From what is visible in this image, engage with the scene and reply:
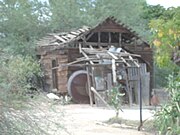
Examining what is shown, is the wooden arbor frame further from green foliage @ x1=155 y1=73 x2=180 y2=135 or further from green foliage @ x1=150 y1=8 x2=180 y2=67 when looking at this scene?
green foliage @ x1=155 y1=73 x2=180 y2=135

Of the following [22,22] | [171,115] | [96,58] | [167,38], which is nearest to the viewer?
[171,115]

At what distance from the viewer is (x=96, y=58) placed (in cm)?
2227

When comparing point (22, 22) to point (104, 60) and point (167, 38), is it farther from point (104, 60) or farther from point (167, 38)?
point (167, 38)

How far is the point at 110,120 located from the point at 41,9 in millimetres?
15297

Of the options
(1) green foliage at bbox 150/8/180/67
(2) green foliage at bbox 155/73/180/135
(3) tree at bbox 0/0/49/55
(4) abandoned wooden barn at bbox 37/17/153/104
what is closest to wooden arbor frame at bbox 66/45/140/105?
(4) abandoned wooden barn at bbox 37/17/153/104

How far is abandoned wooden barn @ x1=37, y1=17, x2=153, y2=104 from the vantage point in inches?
874

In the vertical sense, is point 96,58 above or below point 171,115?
above

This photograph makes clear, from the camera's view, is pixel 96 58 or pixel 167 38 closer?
pixel 167 38

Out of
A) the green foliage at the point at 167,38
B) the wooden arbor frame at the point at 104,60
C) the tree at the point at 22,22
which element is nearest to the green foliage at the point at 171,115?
the green foliage at the point at 167,38

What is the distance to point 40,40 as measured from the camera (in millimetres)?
26266

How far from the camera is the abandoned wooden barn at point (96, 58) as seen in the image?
22203mm

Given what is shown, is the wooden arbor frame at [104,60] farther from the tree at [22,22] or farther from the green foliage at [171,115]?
the green foliage at [171,115]

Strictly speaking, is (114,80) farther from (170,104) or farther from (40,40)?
(170,104)

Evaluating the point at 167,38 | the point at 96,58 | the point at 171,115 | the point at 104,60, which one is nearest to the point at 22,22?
the point at 96,58
